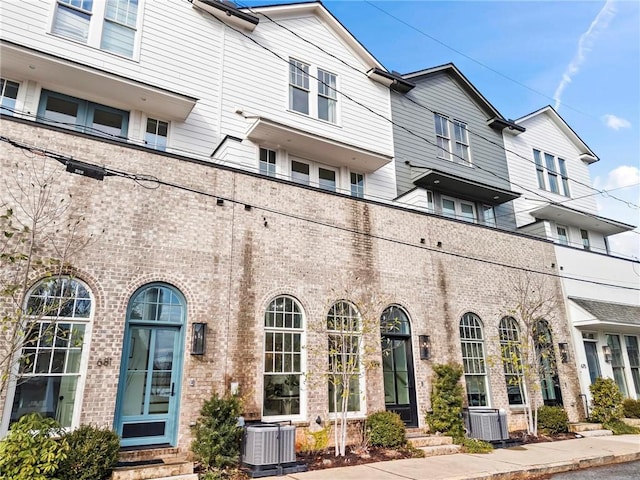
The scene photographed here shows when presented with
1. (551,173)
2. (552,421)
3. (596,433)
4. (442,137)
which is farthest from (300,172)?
(551,173)

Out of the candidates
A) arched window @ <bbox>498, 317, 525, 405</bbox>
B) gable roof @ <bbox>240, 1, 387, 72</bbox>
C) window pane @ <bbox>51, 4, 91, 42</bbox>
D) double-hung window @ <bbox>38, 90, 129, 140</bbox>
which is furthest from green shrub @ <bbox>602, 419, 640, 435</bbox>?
window pane @ <bbox>51, 4, 91, 42</bbox>

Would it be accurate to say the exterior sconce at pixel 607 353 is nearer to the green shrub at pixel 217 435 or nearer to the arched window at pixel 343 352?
the arched window at pixel 343 352

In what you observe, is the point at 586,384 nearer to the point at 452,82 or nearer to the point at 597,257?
the point at 597,257

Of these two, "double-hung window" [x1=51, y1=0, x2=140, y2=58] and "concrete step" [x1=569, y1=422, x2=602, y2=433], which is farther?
"concrete step" [x1=569, y1=422, x2=602, y2=433]

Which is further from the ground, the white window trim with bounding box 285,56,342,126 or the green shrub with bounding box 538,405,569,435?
the white window trim with bounding box 285,56,342,126

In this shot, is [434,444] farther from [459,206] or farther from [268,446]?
[459,206]

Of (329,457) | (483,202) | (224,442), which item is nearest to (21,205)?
(224,442)

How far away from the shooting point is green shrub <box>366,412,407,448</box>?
10180 millimetres

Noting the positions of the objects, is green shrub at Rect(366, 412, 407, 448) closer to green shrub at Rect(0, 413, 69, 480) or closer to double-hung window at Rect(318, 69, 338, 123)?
A: green shrub at Rect(0, 413, 69, 480)

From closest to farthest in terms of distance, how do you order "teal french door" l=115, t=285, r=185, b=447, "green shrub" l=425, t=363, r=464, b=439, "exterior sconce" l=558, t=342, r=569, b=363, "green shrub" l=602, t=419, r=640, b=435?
"teal french door" l=115, t=285, r=185, b=447 → "green shrub" l=425, t=363, r=464, b=439 → "green shrub" l=602, t=419, r=640, b=435 → "exterior sconce" l=558, t=342, r=569, b=363

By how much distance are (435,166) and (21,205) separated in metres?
13.8

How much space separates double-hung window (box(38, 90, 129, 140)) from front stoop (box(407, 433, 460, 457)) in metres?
10.5

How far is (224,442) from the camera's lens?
8.09 m

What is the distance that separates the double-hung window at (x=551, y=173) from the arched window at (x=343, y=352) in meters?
14.2
